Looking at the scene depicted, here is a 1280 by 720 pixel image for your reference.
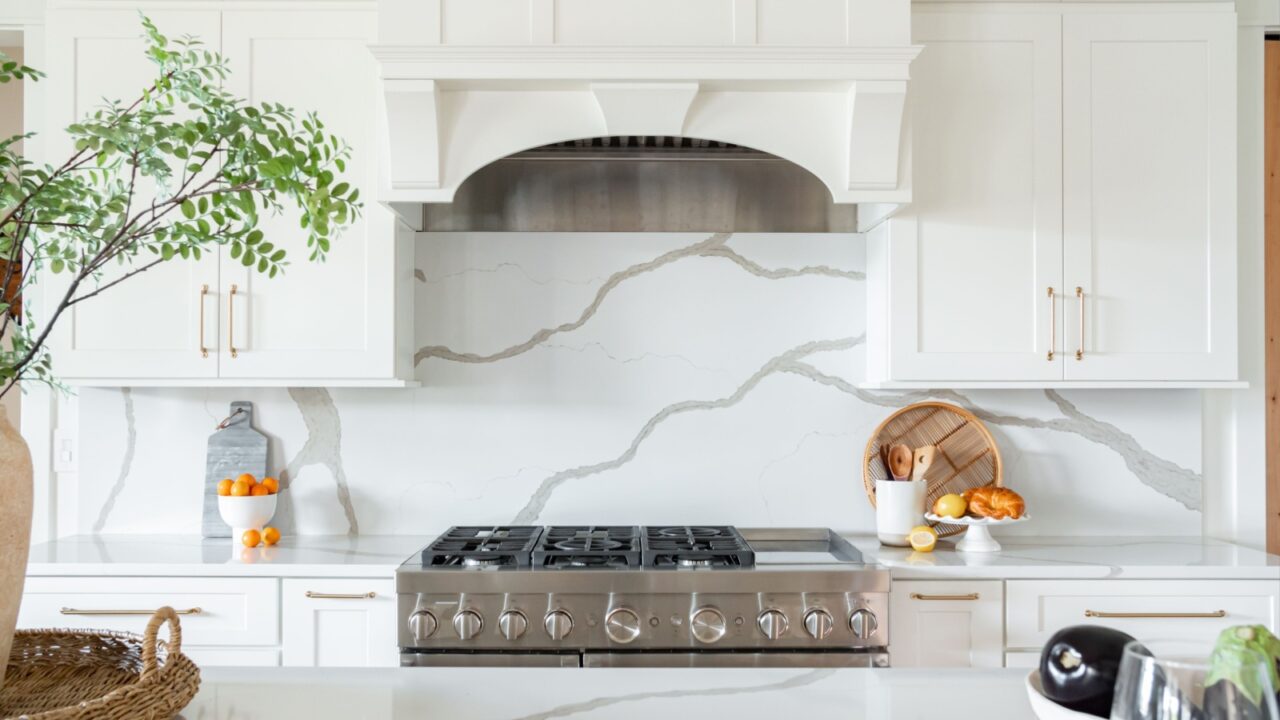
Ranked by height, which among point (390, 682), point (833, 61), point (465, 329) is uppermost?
point (833, 61)

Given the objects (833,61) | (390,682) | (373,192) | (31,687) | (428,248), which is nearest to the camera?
(31,687)

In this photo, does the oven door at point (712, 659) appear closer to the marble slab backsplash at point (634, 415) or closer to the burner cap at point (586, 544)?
the burner cap at point (586, 544)

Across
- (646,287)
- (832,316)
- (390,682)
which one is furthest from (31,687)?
(832,316)

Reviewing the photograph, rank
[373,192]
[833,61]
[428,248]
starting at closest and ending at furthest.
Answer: [833,61] < [373,192] < [428,248]

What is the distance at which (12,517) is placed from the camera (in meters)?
0.90

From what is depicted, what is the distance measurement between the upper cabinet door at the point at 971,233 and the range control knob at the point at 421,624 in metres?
1.37

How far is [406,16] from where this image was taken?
7.58 ft

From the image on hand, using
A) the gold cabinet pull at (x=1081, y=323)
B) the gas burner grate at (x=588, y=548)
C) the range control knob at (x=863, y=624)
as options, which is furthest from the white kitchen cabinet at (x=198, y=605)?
the gold cabinet pull at (x=1081, y=323)

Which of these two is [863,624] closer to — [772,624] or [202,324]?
[772,624]

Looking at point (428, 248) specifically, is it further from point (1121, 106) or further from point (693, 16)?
point (1121, 106)

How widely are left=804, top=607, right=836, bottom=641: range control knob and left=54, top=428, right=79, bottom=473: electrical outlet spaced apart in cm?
226

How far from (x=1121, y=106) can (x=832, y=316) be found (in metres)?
0.98

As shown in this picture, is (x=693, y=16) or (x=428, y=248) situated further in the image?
(x=428, y=248)

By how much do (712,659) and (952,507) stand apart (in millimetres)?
795
